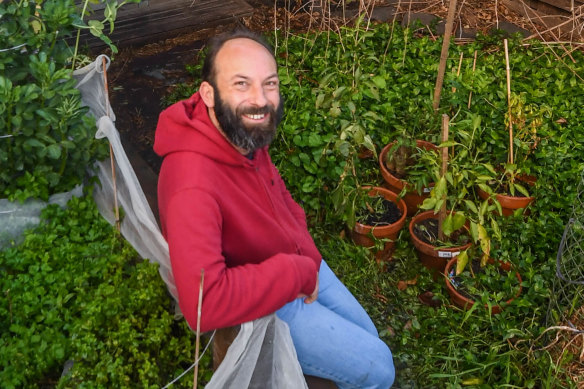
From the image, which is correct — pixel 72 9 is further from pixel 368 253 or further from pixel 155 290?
pixel 368 253

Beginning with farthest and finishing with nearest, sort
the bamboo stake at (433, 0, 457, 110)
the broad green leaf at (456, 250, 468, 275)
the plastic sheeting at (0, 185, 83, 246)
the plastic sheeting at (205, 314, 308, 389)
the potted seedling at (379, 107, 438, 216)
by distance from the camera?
the potted seedling at (379, 107, 438, 216) → the bamboo stake at (433, 0, 457, 110) → the broad green leaf at (456, 250, 468, 275) → the plastic sheeting at (0, 185, 83, 246) → the plastic sheeting at (205, 314, 308, 389)

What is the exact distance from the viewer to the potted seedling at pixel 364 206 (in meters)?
3.50

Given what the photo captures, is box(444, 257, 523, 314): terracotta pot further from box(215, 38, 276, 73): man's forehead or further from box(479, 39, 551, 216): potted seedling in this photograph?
box(215, 38, 276, 73): man's forehead

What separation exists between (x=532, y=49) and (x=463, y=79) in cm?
121

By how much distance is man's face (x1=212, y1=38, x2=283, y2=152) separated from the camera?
2.30 meters

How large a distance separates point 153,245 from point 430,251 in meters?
1.76

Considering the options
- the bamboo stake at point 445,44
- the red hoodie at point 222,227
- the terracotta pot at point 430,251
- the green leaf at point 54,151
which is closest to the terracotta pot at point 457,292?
the terracotta pot at point 430,251

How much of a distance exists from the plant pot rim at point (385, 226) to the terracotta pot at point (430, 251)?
75 millimetres

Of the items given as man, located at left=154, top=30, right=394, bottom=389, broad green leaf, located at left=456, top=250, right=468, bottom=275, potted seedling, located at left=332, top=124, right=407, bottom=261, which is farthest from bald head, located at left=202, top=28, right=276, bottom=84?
broad green leaf, located at left=456, top=250, right=468, bottom=275

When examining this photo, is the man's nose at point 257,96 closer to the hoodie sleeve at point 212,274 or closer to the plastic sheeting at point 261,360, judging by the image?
the hoodie sleeve at point 212,274

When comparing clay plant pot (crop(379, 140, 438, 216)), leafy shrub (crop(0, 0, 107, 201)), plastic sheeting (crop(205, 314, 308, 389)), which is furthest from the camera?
clay plant pot (crop(379, 140, 438, 216))

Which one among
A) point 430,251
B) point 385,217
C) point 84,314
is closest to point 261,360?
point 84,314

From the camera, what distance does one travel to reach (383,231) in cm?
367

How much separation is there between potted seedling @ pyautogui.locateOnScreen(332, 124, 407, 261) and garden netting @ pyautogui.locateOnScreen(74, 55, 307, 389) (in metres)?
1.32
